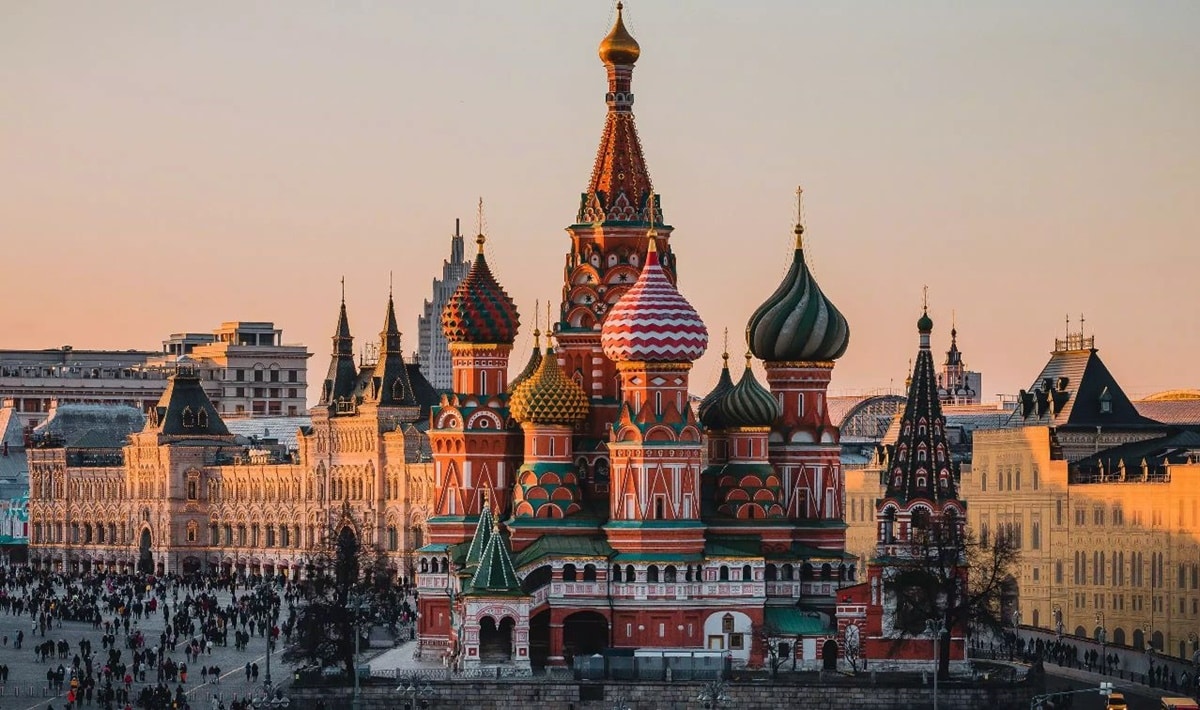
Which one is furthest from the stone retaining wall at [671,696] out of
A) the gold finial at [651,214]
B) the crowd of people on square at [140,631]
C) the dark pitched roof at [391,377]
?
the dark pitched roof at [391,377]

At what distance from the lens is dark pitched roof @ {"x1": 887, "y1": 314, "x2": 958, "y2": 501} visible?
369 feet

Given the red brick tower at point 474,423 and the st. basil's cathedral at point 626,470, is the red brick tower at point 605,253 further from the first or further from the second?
the red brick tower at point 474,423

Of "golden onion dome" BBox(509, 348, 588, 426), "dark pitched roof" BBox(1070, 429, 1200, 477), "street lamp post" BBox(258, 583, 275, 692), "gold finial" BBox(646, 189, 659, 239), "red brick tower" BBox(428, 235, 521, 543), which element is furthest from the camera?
"dark pitched roof" BBox(1070, 429, 1200, 477)

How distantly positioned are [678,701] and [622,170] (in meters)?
23.6

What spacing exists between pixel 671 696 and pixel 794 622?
26.0 feet

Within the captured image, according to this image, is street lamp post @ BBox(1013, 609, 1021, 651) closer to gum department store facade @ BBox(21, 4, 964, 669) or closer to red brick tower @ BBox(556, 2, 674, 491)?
gum department store facade @ BBox(21, 4, 964, 669)

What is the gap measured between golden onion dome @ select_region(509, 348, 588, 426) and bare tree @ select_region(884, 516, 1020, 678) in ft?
42.6

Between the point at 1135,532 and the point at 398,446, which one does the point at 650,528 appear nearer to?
the point at 1135,532

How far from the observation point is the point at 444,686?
10812 centimetres

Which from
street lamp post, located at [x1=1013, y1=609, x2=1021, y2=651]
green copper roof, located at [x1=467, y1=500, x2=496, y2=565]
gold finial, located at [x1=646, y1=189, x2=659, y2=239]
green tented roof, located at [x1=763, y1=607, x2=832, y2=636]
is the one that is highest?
gold finial, located at [x1=646, y1=189, x2=659, y2=239]

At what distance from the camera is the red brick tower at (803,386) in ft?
397

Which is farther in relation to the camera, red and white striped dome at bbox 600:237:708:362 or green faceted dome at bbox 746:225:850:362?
green faceted dome at bbox 746:225:850:362

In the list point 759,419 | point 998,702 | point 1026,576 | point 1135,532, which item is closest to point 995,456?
point 1026,576

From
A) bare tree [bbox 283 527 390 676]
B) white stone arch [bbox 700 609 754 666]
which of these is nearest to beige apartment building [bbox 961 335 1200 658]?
white stone arch [bbox 700 609 754 666]
